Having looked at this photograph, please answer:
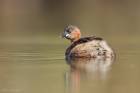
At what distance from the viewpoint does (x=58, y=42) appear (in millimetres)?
24562

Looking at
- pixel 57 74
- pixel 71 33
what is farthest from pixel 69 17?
pixel 57 74

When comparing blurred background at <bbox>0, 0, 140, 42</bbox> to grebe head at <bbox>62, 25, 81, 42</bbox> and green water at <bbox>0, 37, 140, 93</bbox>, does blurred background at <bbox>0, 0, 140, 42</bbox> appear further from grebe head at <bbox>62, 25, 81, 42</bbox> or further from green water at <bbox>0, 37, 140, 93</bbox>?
green water at <bbox>0, 37, 140, 93</bbox>

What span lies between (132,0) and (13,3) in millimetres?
6769

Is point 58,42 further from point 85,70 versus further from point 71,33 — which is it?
point 85,70

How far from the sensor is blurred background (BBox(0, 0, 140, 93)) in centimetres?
1554

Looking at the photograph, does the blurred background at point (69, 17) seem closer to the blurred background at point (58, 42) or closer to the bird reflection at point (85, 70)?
the blurred background at point (58, 42)

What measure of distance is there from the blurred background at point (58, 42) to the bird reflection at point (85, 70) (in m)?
0.02

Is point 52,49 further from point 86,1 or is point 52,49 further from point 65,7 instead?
point 86,1

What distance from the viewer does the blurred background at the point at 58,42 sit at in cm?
1554

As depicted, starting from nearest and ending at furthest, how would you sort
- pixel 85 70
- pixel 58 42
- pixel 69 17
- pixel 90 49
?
pixel 85 70 < pixel 90 49 < pixel 58 42 < pixel 69 17

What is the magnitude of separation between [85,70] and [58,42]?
7.28 m

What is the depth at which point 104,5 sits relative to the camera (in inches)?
1651

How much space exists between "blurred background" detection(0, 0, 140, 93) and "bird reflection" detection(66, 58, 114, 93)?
2 cm

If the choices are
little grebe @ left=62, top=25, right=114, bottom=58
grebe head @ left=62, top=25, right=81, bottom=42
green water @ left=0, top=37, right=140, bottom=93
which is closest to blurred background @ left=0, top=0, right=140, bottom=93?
green water @ left=0, top=37, right=140, bottom=93
